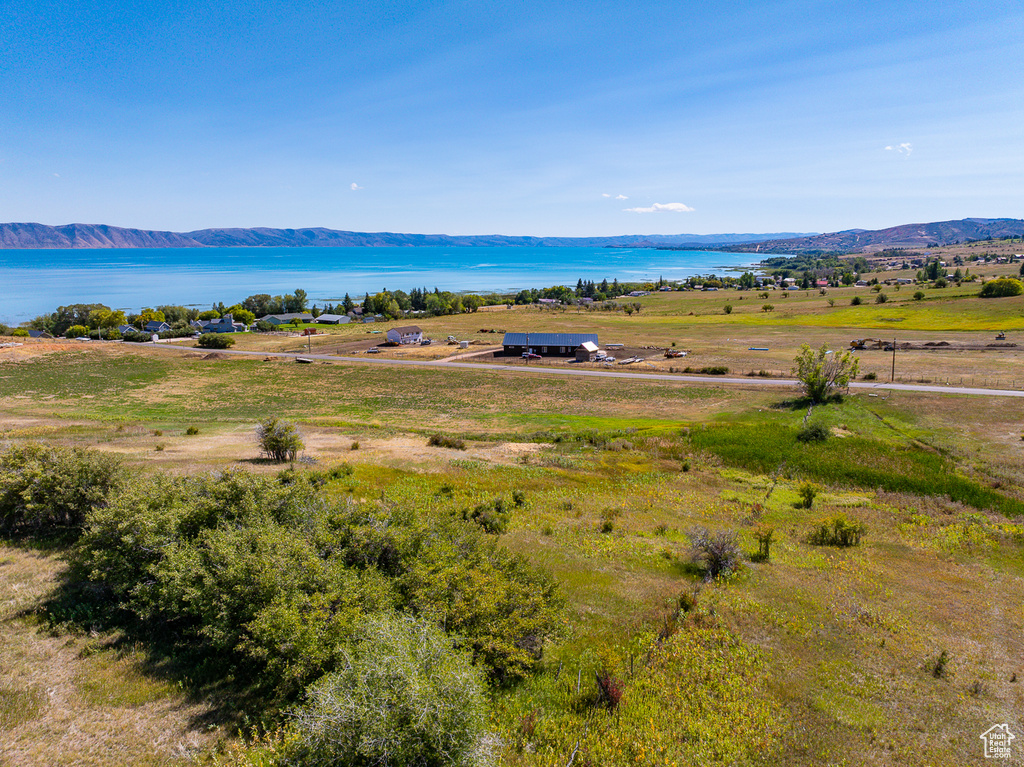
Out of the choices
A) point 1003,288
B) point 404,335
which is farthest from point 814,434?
point 1003,288

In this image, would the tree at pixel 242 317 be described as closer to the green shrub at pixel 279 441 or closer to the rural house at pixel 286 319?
the rural house at pixel 286 319

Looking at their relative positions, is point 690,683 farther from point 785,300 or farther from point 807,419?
point 785,300

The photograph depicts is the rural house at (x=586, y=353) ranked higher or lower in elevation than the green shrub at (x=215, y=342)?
lower

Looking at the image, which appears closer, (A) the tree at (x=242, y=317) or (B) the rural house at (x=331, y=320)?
(A) the tree at (x=242, y=317)

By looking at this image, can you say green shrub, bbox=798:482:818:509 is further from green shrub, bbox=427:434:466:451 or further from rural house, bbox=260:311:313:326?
rural house, bbox=260:311:313:326

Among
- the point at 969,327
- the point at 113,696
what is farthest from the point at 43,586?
the point at 969,327

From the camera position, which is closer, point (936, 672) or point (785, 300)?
point (936, 672)

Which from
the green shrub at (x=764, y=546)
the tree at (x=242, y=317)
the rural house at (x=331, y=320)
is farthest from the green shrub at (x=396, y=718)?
the tree at (x=242, y=317)
